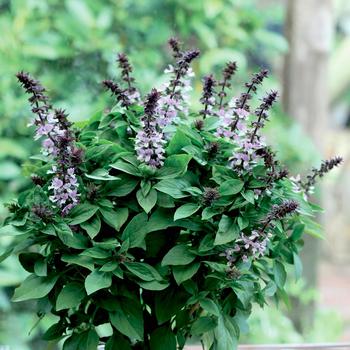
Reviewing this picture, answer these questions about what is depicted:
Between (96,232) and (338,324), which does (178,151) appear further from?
(338,324)

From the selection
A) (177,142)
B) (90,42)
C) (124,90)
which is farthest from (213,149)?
(90,42)

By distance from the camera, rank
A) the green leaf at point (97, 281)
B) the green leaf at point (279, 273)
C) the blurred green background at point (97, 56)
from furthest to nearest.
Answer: the blurred green background at point (97, 56)
the green leaf at point (279, 273)
the green leaf at point (97, 281)

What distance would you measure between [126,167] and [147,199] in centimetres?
5

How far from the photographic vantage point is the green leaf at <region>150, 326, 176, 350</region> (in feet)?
2.76

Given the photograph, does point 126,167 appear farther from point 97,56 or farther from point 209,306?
point 97,56

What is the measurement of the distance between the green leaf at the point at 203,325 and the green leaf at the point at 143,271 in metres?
0.07

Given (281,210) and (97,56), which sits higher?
(97,56)

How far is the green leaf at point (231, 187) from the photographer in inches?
31.2

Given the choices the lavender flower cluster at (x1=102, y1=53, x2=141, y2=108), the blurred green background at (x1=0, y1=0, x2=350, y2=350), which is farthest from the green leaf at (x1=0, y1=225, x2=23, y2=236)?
the blurred green background at (x1=0, y1=0, x2=350, y2=350)

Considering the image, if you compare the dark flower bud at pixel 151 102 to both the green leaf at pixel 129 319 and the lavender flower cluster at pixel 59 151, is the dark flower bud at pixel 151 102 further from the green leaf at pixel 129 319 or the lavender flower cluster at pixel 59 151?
the green leaf at pixel 129 319

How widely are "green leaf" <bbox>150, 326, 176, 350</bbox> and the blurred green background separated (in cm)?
98

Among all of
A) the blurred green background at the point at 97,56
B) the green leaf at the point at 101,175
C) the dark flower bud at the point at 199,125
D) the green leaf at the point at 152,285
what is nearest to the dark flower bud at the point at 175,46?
the dark flower bud at the point at 199,125

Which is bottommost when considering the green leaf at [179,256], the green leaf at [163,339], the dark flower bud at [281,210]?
the green leaf at [163,339]

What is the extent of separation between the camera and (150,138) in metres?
0.80
